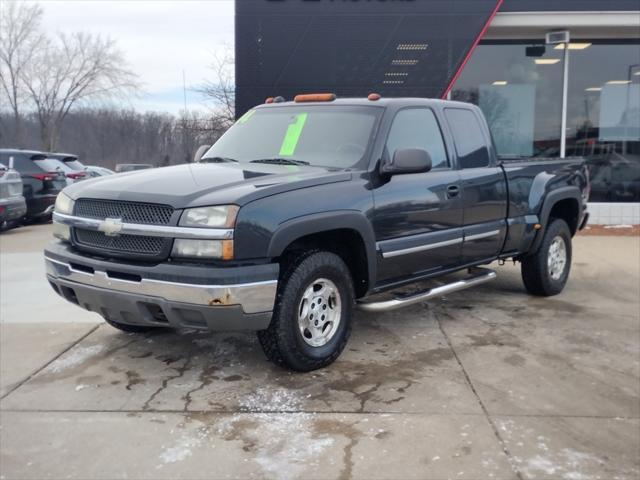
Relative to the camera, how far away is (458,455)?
3193 millimetres

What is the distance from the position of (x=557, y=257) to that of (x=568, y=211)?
→ 62cm

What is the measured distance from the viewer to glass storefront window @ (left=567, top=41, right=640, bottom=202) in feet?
42.2

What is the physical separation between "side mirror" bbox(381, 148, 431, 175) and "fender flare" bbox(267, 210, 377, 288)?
17.8 inches

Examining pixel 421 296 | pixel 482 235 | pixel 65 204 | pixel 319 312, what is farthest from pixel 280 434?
pixel 482 235

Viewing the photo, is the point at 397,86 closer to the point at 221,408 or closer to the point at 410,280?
the point at 410,280

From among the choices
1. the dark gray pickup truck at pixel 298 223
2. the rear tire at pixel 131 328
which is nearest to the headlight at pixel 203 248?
the dark gray pickup truck at pixel 298 223

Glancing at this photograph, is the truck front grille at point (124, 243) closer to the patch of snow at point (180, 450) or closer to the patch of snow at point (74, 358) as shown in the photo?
the patch of snow at point (74, 358)

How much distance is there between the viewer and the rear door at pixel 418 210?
465 cm

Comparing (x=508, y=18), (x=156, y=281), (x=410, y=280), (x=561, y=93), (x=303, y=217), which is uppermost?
(x=508, y=18)

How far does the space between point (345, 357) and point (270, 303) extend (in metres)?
1.13

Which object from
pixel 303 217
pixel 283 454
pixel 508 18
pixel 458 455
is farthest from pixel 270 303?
pixel 508 18

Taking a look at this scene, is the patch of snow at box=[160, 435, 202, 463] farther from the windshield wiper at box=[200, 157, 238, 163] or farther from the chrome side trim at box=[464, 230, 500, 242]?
the chrome side trim at box=[464, 230, 500, 242]

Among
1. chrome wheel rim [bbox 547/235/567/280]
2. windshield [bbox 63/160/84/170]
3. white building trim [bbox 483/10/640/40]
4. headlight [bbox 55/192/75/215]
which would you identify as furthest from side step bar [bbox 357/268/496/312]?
windshield [bbox 63/160/84/170]

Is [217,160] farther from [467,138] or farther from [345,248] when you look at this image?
[467,138]
